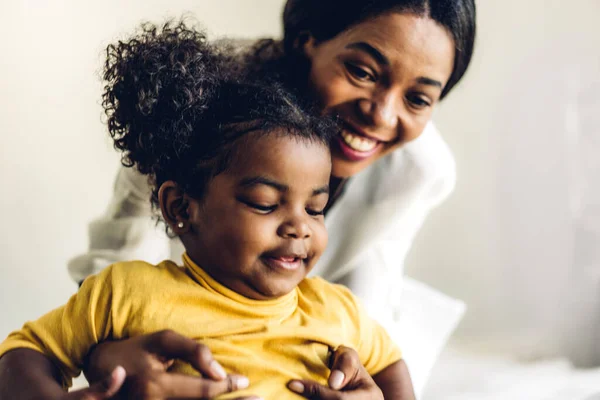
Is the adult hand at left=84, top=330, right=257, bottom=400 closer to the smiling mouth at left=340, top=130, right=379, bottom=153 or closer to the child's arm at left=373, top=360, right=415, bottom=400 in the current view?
the child's arm at left=373, top=360, right=415, bottom=400

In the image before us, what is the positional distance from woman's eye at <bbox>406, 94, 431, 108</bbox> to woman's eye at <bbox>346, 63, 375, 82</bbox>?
0.07 m

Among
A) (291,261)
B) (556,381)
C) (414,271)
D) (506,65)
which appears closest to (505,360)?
(556,381)

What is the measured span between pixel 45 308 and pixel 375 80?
106 centimetres

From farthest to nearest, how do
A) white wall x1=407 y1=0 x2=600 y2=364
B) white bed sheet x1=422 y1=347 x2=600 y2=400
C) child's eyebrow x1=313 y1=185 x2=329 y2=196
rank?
white wall x1=407 y1=0 x2=600 y2=364 → white bed sheet x1=422 y1=347 x2=600 y2=400 → child's eyebrow x1=313 y1=185 x2=329 y2=196

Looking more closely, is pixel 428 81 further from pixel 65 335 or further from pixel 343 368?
pixel 65 335

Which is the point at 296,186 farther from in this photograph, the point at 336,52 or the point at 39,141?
the point at 39,141

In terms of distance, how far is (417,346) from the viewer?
5.01ft

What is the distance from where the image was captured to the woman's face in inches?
42.5

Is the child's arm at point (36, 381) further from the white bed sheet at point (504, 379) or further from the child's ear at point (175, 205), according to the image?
the white bed sheet at point (504, 379)

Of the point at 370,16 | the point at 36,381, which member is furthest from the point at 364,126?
the point at 36,381

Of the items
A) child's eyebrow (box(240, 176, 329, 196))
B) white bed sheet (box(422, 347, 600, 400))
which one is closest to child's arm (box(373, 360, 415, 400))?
child's eyebrow (box(240, 176, 329, 196))

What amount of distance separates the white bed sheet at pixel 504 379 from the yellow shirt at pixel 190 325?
817mm

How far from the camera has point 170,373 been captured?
0.79m

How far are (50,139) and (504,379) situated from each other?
1274mm
